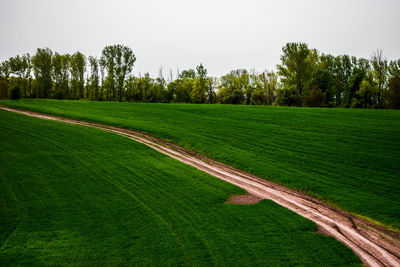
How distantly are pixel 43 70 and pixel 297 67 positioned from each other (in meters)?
73.4

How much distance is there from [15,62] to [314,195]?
87827 millimetres

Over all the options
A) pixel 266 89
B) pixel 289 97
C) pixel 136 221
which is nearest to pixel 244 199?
pixel 136 221

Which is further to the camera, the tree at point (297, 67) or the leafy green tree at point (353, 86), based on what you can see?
the tree at point (297, 67)

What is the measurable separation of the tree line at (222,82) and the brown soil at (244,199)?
52133 millimetres

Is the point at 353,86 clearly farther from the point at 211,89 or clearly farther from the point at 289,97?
the point at 211,89

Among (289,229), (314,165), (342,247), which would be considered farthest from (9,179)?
(314,165)

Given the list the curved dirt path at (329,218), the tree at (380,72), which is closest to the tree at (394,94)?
the tree at (380,72)

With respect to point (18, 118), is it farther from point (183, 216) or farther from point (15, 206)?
point (183, 216)

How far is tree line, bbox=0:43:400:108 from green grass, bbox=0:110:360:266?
53.5m

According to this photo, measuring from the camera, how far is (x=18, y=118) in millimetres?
27297

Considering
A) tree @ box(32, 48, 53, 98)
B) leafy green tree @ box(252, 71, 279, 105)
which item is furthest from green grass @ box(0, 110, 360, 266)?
tree @ box(32, 48, 53, 98)

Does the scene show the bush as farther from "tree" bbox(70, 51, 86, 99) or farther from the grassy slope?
"tree" bbox(70, 51, 86, 99)

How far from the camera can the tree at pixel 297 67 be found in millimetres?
A: 64188

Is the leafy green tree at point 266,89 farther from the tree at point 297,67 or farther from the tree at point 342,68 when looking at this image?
the tree at point 342,68
